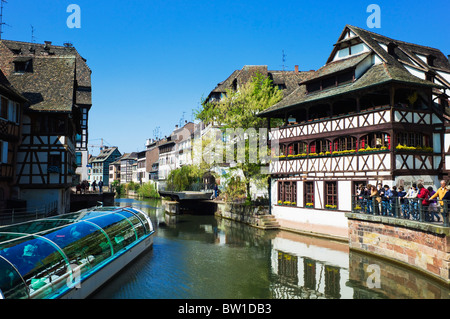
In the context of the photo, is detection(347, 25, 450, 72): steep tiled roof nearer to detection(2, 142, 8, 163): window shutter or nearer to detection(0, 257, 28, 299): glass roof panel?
detection(0, 257, 28, 299): glass roof panel

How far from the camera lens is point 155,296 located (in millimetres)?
12195

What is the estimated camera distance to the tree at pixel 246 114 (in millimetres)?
30172

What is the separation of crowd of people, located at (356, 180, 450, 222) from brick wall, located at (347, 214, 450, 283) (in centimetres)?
44

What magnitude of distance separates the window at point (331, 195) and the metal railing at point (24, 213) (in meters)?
17.0

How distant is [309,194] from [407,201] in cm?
946

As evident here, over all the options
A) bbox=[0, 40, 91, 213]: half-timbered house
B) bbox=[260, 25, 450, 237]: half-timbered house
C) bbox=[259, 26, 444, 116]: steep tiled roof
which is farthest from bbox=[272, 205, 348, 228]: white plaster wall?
bbox=[0, 40, 91, 213]: half-timbered house

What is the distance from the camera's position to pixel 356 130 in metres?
21.1

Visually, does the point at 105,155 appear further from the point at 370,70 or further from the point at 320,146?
the point at 370,70

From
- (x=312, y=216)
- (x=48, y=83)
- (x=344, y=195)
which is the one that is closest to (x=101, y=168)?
(x=48, y=83)

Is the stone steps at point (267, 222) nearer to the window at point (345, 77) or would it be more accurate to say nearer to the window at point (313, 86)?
the window at point (313, 86)

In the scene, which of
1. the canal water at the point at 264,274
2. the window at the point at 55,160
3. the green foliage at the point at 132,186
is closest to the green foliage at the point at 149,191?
the green foliage at the point at 132,186
